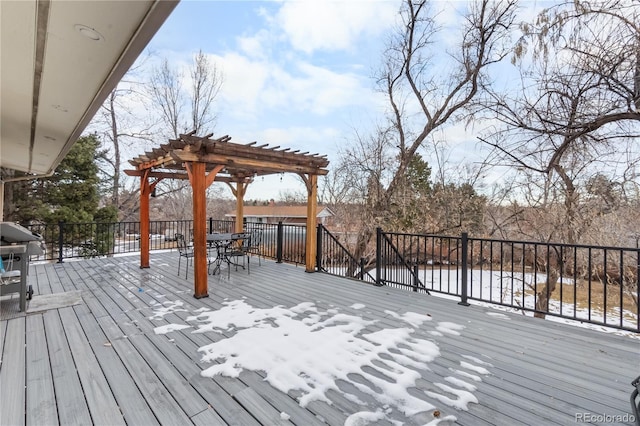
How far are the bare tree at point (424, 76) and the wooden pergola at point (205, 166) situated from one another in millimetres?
4810

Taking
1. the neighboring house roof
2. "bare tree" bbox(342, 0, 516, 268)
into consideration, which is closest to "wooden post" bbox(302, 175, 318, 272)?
"bare tree" bbox(342, 0, 516, 268)

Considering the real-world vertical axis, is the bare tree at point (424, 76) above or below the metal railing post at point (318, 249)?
above

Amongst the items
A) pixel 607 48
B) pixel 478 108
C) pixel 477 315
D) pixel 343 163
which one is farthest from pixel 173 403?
pixel 343 163

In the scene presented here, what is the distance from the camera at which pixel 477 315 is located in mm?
3604

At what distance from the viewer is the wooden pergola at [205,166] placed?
425 centimetres

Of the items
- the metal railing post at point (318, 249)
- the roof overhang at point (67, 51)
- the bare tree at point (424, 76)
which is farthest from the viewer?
the bare tree at point (424, 76)

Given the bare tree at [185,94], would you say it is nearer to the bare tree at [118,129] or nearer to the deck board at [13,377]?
the bare tree at [118,129]

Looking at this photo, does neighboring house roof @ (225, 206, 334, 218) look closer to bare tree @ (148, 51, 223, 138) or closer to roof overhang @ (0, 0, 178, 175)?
bare tree @ (148, 51, 223, 138)

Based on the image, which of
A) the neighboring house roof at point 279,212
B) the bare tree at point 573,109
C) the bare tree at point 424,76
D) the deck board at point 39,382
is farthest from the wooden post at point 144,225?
the neighboring house roof at point 279,212

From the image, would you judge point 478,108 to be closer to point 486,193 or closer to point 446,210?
point 486,193

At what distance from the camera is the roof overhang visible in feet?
4.52

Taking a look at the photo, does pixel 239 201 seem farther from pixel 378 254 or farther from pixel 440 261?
pixel 440 261

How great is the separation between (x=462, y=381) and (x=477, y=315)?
1712 millimetres

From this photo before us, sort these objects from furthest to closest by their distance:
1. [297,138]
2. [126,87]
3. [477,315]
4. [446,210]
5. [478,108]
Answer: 1. [297,138]
2. [126,87]
3. [446,210]
4. [478,108]
5. [477,315]
